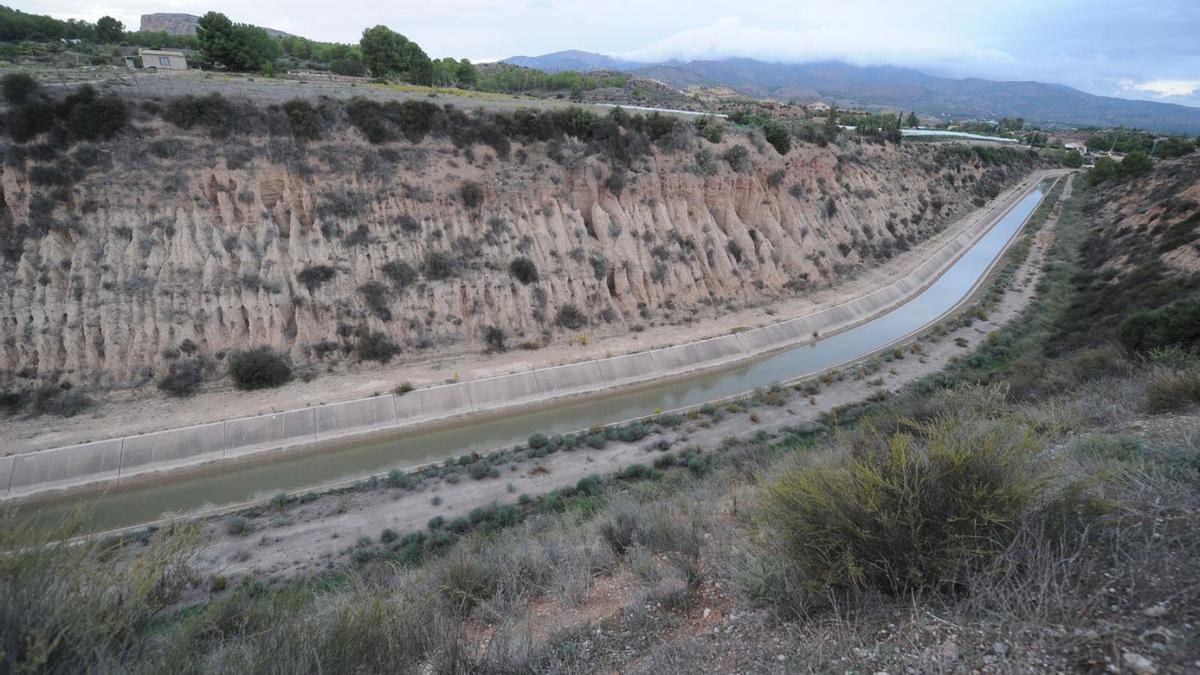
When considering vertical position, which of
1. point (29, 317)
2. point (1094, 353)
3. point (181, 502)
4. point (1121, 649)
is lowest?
point (181, 502)

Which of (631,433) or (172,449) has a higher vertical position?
(631,433)

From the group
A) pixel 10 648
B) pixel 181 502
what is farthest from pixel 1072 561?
pixel 181 502

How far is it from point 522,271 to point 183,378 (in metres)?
13.7

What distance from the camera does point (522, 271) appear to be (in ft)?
80.6

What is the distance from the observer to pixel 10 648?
→ 3734 millimetres

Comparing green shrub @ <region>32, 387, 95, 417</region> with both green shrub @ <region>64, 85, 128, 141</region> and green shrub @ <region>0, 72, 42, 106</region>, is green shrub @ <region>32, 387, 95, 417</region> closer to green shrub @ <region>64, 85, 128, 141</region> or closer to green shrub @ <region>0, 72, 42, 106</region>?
green shrub @ <region>64, 85, 128, 141</region>

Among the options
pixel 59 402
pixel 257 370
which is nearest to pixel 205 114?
pixel 257 370

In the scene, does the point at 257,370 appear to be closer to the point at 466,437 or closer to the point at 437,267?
the point at 437,267

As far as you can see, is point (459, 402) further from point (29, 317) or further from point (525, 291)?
point (29, 317)

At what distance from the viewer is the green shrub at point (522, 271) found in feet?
80.5

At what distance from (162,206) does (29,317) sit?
5.70 metres

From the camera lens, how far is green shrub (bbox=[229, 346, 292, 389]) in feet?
62.3

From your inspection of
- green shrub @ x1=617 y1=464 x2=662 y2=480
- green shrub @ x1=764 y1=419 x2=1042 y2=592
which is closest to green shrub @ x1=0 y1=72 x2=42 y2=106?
green shrub @ x1=617 y1=464 x2=662 y2=480

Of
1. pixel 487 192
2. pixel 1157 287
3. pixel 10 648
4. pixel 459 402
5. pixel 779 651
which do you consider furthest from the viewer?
pixel 487 192
